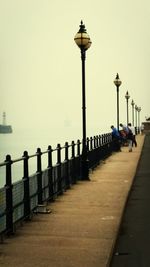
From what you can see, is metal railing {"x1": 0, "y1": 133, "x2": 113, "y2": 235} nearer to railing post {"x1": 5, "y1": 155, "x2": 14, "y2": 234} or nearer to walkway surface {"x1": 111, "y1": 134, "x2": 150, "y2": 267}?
railing post {"x1": 5, "y1": 155, "x2": 14, "y2": 234}

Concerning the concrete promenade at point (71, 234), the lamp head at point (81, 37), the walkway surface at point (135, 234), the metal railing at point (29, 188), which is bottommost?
the walkway surface at point (135, 234)

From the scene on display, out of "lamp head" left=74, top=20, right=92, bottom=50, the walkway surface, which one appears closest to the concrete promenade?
the walkway surface

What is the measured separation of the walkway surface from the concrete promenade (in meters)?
0.20

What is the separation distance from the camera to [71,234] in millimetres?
8828

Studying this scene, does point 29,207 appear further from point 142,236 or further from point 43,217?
point 142,236

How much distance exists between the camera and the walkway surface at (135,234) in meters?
7.75

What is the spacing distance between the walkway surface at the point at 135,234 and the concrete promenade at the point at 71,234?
0.20m

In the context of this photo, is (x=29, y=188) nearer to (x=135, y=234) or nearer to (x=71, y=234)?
(x=71, y=234)

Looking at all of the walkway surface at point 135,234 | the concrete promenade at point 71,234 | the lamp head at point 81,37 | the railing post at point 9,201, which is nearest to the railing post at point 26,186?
the concrete promenade at point 71,234

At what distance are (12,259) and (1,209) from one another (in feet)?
5.05

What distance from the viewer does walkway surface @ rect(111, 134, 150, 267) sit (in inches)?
305

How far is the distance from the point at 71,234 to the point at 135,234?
1.40m

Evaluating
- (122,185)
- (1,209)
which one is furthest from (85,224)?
(122,185)

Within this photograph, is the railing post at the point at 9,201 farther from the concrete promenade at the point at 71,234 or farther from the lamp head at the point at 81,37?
the lamp head at the point at 81,37
